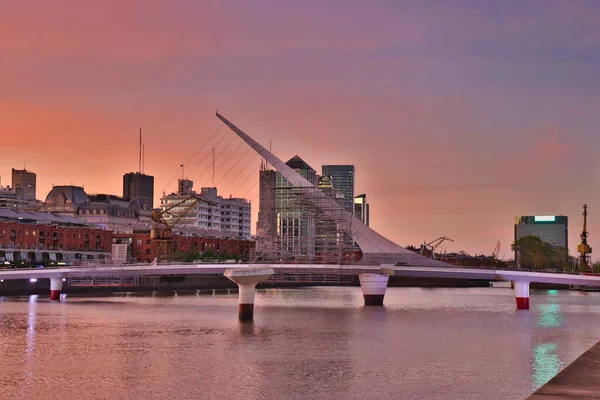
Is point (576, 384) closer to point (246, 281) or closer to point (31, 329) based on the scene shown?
point (31, 329)

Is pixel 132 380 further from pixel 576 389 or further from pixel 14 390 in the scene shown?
pixel 576 389

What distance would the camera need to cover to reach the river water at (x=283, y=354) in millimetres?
31938

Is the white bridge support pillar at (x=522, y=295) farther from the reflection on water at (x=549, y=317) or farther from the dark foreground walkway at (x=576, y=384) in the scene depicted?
the dark foreground walkway at (x=576, y=384)

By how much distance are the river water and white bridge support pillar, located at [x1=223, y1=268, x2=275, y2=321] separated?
1.42 metres

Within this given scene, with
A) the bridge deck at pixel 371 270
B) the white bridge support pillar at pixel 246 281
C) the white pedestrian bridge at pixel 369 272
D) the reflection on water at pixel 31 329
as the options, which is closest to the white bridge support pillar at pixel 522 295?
the white pedestrian bridge at pixel 369 272

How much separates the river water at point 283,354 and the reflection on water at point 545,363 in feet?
0.17

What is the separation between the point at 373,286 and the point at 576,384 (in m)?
59.0

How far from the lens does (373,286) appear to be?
8362 cm

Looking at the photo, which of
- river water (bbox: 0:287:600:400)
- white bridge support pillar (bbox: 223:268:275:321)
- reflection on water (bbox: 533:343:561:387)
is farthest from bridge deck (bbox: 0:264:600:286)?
reflection on water (bbox: 533:343:561:387)

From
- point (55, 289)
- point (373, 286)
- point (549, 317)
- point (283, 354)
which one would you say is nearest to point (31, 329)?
point (283, 354)

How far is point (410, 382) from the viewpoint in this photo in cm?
3369

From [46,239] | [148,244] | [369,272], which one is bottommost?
[369,272]

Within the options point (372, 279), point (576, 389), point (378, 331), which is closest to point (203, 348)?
point (378, 331)

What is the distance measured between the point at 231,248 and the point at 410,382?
154m
